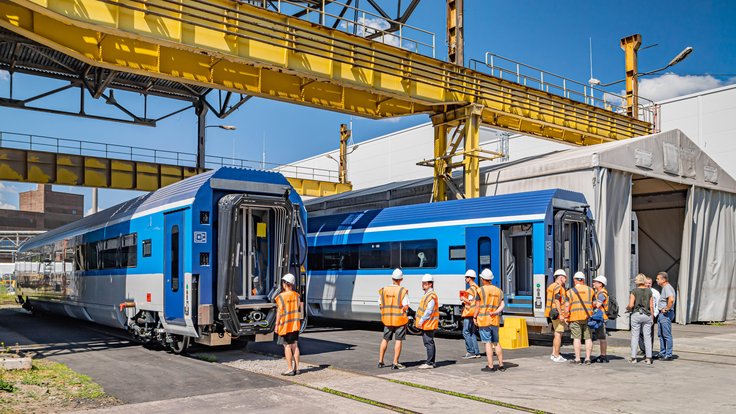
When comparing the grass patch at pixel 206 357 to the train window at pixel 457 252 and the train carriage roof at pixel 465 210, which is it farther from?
the train carriage roof at pixel 465 210

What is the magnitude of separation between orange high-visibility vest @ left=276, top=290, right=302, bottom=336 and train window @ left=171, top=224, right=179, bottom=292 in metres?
2.77

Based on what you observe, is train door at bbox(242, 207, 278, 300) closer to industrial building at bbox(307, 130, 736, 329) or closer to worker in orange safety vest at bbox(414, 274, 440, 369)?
worker in orange safety vest at bbox(414, 274, 440, 369)

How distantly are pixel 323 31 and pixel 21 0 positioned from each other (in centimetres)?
840

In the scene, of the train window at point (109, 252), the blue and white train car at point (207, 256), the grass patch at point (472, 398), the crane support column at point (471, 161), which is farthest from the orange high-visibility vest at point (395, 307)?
the crane support column at point (471, 161)

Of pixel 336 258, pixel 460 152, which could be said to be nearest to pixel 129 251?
pixel 336 258

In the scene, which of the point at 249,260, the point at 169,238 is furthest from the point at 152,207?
the point at 249,260

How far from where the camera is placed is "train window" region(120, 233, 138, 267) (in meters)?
15.5

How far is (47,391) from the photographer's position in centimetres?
1006

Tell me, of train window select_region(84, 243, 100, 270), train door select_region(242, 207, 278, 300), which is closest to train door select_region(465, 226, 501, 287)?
train door select_region(242, 207, 278, 300)

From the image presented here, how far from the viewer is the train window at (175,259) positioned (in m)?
13.3

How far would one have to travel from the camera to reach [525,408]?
8.75m

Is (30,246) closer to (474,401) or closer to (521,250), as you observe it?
(521,250)

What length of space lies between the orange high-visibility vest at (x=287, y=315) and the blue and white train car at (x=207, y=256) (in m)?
1.66

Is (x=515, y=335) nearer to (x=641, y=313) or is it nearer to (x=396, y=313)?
(x=641, y=313)
